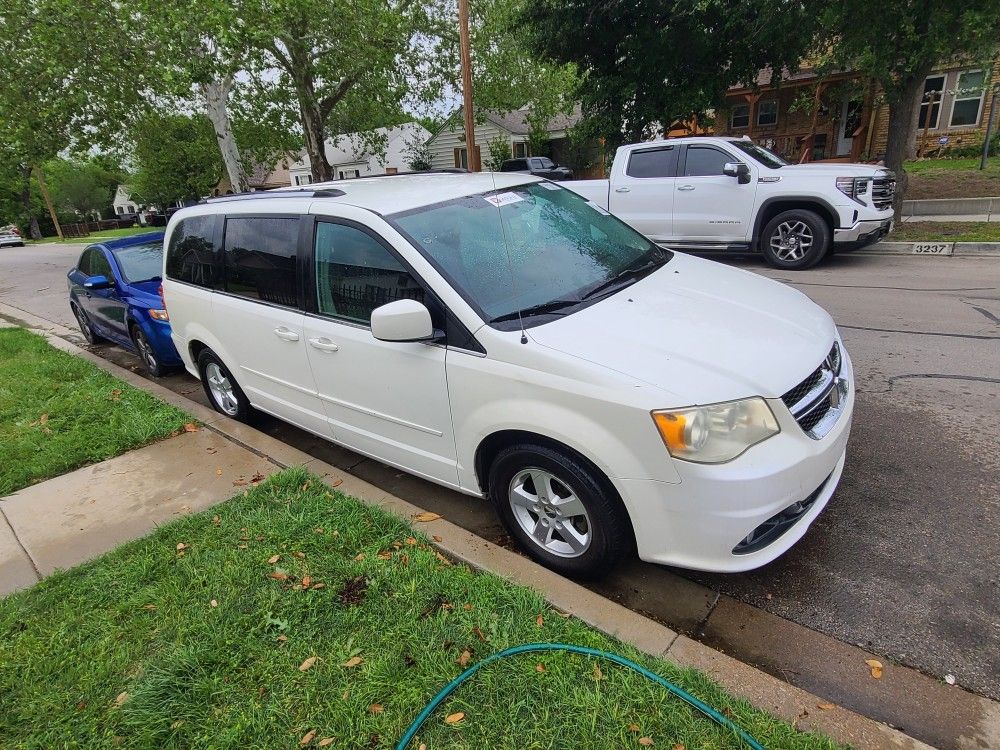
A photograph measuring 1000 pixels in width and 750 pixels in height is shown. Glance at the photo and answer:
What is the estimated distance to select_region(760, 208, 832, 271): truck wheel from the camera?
8477mm

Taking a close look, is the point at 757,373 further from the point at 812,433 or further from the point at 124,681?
the point at 124,681

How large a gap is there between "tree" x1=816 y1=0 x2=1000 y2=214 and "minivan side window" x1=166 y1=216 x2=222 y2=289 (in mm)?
9722

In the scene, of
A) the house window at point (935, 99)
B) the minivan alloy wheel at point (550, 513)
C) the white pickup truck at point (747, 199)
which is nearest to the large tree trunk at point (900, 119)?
the white pickup truck at point (747, 199)

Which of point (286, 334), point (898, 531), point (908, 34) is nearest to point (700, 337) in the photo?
point (898, 531)

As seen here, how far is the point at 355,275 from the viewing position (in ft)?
10.8

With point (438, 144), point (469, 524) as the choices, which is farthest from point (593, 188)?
point (438, 144)

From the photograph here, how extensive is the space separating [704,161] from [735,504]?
8.09 m

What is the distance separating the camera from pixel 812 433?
2486mm

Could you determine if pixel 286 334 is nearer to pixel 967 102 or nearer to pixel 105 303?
pixel 105 303

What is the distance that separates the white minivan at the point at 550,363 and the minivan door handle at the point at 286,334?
10 millimetres

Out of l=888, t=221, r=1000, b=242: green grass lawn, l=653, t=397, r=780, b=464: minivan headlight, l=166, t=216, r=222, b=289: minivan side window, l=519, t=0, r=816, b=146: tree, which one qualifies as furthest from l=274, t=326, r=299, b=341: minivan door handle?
l=519, t=0, r=816, b=146: tree

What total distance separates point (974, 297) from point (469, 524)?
6.64 meters

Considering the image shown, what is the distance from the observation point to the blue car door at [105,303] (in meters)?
6.74

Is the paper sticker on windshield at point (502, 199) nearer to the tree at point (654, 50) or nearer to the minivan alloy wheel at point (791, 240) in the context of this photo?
the minivan alloy wheel at point (791, 240)
